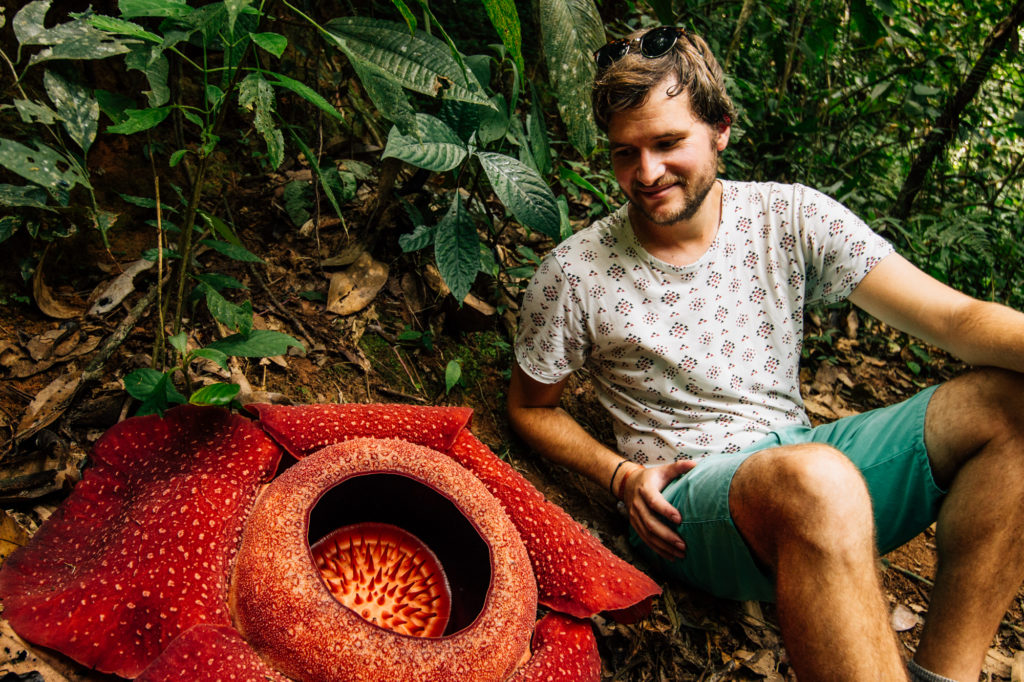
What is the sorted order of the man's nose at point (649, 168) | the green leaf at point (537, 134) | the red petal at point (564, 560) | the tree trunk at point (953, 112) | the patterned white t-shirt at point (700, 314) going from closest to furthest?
the red petal at point (564, 560) → the man's nose at point (649, 168) → the patterned white t-shirt at point (700, 314) → the green leaf at point (537, 134) → the tree trunk at point (953, 112)

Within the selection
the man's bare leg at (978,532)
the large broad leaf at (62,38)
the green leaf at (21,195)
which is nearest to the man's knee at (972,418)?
the man's bare leg at (978,532)

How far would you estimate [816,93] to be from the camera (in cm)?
414

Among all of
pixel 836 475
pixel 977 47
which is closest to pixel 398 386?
pixel 836 475

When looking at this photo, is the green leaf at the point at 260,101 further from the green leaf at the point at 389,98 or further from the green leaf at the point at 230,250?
the green leaf at the point at 230,250

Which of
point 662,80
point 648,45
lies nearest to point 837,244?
point 662,80

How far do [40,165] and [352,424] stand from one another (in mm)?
847

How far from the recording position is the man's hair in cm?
204

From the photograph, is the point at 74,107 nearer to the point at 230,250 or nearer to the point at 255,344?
the point at 230,250

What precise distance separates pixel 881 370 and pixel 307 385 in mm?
3126

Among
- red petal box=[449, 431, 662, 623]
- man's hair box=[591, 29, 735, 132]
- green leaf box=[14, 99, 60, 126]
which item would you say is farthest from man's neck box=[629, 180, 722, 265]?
green leaf box=[14, 99, 60, 126]

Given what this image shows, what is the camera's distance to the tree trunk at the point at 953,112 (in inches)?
133

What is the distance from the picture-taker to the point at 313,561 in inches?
44.2

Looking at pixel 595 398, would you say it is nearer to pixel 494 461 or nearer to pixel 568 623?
pixel 494 461

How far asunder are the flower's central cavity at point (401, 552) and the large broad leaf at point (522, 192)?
989 mm
